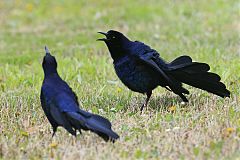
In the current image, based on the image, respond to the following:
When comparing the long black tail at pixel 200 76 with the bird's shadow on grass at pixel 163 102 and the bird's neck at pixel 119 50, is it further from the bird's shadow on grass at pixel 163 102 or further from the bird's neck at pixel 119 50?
the bird's neck at pixel 119 50

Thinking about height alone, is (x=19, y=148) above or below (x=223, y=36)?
below

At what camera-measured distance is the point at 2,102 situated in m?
7.21

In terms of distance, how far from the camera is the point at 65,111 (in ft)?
18.1

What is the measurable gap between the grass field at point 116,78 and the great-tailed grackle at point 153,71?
22 cm

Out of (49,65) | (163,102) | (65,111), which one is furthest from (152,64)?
(65,111)

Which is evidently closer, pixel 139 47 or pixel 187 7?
pixel 139 47

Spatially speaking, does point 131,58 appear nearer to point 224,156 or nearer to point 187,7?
point 224,156

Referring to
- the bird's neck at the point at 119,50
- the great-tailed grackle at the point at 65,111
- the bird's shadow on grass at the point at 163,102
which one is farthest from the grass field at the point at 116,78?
the bird's neck at the point at 119,50

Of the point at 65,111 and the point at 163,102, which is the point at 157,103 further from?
the point at 65,111

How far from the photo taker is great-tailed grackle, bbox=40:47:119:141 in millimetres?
5320

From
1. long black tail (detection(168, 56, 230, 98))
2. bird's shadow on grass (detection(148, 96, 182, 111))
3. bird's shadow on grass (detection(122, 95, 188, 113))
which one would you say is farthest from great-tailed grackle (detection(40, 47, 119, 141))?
long black tail (detection(168, 56, 230, 98))

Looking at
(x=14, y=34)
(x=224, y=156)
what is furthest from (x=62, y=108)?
(x=14, y=34)

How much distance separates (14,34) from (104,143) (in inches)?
333

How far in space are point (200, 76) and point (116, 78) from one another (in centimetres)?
229
